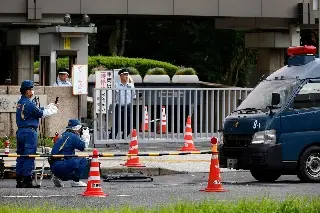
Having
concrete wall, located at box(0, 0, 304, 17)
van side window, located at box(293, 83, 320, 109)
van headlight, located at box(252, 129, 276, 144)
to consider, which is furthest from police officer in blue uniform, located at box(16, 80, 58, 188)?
concrete wall, located at box(0, 0, 304, 17)

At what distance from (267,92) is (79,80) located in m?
9.00

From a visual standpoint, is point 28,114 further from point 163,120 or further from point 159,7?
point 159,7

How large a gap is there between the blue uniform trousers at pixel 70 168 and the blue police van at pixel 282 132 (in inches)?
110

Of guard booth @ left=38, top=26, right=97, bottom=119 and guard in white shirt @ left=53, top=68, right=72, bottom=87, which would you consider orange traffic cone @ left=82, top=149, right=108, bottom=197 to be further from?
guard booth @ left=38, top=26, right=97, bottom=119

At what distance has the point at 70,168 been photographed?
20.4 m

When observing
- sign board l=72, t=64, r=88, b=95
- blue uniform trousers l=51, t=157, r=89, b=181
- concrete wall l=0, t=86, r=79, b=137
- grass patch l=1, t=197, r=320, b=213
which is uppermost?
sign board l=72, t=64, r=88, b=95

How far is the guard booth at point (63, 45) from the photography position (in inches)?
1296

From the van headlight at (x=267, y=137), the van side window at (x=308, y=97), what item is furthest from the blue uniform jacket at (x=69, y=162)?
the van side window at (x=308, y=97)

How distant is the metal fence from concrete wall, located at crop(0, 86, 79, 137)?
4.63ft

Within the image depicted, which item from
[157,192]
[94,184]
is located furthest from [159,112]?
[94,184]

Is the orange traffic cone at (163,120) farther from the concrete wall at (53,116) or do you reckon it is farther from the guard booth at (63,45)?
the guard booth at (63,45)

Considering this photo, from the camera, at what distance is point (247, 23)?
1704 inches

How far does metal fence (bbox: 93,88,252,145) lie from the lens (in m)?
29.3

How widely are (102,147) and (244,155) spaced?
842 cm
